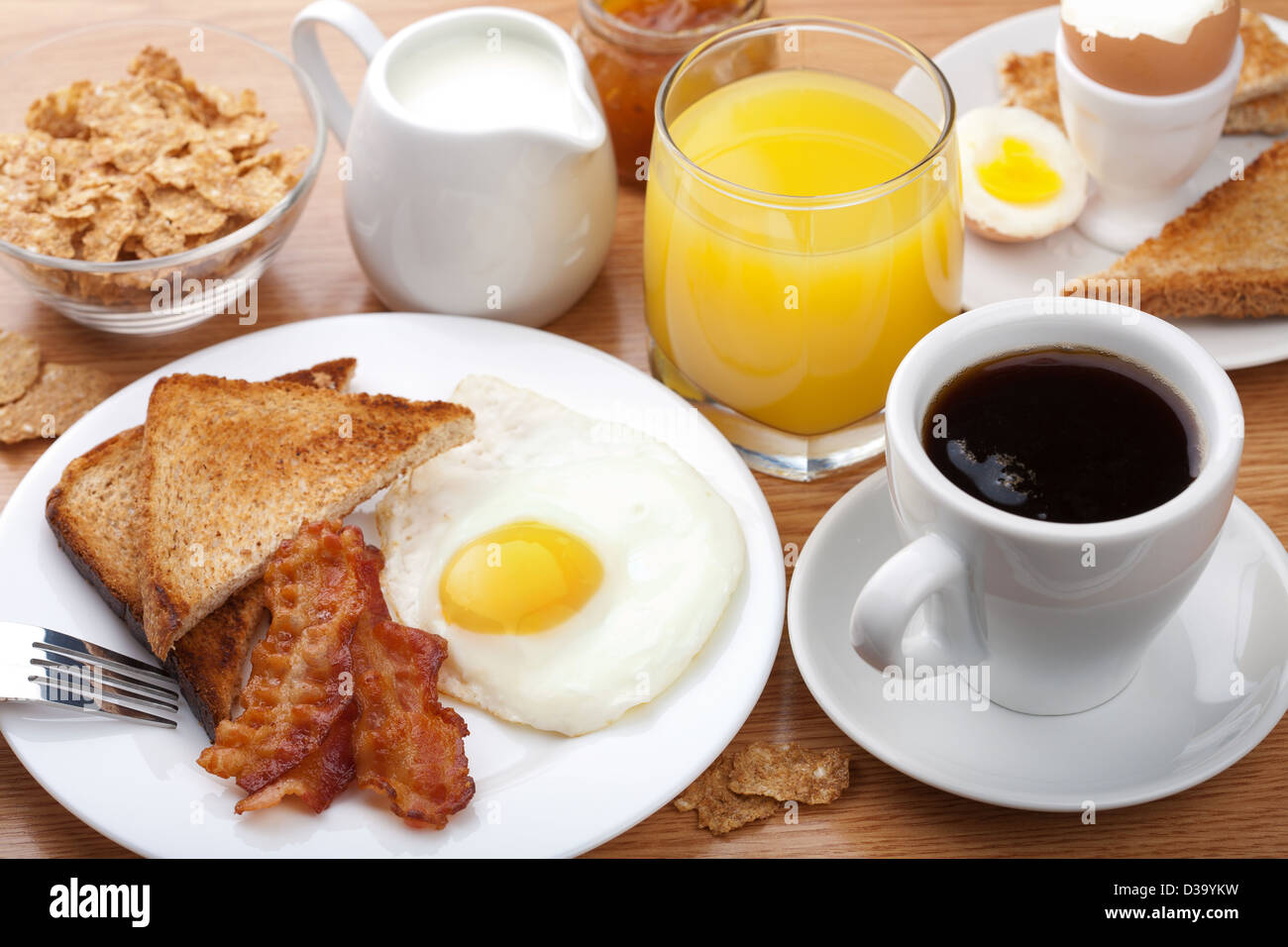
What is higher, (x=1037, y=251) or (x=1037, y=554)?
(x=1037, y=554)

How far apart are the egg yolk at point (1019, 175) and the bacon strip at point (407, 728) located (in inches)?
42.3

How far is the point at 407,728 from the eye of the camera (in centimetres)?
127

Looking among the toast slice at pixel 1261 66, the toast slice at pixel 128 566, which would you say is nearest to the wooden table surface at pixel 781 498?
the toast slice at pixel 128 566

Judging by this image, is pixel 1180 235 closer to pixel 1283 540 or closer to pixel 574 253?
pixel 1283 540

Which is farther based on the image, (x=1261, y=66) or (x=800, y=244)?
(x=1261, y=66)

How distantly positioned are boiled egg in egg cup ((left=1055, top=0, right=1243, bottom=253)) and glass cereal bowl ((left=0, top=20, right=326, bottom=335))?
109 cm

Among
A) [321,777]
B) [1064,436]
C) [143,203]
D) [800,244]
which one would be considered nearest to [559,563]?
[321,777]

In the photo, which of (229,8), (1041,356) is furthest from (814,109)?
(229,8)

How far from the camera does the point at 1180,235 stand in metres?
1.78

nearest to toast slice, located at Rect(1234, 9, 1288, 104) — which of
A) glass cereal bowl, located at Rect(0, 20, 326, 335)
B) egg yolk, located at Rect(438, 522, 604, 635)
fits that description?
egg yolk, located at Rect(438, 522, 604, 635)

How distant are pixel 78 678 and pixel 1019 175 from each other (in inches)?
56.4

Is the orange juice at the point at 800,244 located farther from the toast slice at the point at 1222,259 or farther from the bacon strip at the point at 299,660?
the bacon strip at the point at 299,660

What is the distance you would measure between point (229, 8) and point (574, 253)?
1.10 meters

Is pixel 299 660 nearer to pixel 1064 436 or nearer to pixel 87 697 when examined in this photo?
pixel 87 697
